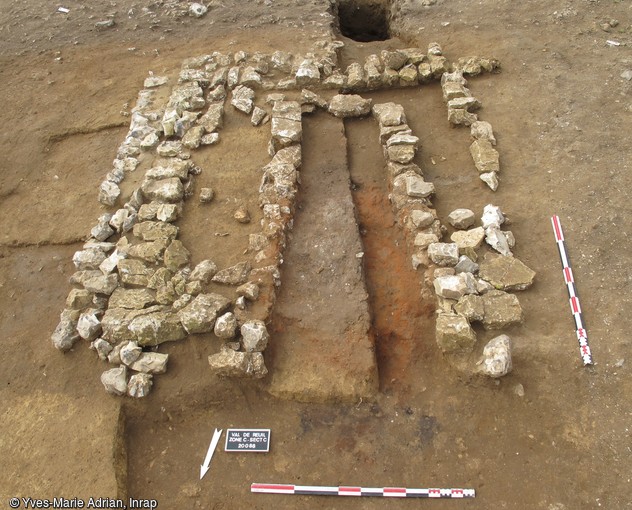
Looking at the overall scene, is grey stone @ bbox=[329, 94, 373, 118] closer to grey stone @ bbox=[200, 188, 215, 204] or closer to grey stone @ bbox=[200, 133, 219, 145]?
grey stone @ bbox=[200, 133, 219, 145]

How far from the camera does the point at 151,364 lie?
441 cm

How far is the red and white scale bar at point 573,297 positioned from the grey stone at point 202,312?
324cm

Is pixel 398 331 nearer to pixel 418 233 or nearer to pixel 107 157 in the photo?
pixel 418 233

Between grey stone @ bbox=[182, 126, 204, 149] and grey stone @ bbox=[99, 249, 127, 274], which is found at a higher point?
grey stone @ bbox=[182, 126, 204, 149]

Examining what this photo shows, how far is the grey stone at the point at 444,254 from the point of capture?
15.8 ft

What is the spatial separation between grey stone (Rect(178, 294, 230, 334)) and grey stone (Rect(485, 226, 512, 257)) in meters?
2.76

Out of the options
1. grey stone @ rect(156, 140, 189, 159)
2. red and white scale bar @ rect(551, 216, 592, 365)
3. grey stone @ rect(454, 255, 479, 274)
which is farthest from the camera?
grey stone @ rect(156, 140, 189, 159)

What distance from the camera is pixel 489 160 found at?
5.79m

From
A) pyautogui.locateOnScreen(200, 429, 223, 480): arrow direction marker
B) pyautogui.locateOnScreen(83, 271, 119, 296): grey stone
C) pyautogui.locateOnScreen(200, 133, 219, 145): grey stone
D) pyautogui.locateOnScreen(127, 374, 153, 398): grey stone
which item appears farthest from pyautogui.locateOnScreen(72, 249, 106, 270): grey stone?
pyautogui.locateOnScreen(200, 429, 223, 480): arrow direction marker

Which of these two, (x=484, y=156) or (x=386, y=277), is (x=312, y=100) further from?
(x=386, y=277)

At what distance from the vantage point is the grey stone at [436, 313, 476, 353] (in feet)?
13.9

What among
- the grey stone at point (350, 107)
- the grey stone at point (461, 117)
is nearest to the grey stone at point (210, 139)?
the grey stone at point (350, 107)

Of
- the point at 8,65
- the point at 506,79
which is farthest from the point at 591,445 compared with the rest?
the point at 8,65

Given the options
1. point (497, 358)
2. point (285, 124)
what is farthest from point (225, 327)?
point (285, 124)
